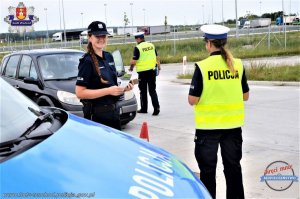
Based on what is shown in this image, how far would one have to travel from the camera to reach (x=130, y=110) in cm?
819

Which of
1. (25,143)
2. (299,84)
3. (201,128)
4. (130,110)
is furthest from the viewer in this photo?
(299,84)

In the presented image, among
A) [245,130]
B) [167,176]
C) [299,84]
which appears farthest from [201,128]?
[299,84]

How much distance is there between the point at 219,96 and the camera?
12.6 feet

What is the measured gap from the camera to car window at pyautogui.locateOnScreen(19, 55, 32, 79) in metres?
8.39

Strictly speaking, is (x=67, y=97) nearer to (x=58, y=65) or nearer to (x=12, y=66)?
(x=58, y=65)

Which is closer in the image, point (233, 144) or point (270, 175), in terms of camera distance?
point (233, 144)

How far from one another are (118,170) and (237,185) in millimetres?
2207

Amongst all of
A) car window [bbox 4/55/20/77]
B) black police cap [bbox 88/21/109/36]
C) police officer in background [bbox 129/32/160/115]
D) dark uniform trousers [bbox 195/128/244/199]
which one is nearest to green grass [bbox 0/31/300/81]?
police officer in background [bbox 129/32/160/115]

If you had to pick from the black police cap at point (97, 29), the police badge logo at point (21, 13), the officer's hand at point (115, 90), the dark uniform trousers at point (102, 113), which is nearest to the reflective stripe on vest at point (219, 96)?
the officer's hand at point (115, 90)

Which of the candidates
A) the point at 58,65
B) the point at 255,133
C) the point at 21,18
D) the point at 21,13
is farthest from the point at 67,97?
the point at 21,13

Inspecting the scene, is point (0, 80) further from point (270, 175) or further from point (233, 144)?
point (270, 175)

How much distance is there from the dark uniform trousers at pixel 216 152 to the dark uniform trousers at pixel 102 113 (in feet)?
2.94

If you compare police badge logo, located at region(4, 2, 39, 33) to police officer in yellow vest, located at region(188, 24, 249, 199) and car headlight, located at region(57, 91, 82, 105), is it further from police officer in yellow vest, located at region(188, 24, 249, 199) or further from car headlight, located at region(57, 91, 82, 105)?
police officer in yellow vest, located at region(188, 24, 249, 199)

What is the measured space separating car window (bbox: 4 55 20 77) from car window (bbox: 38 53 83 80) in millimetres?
858
